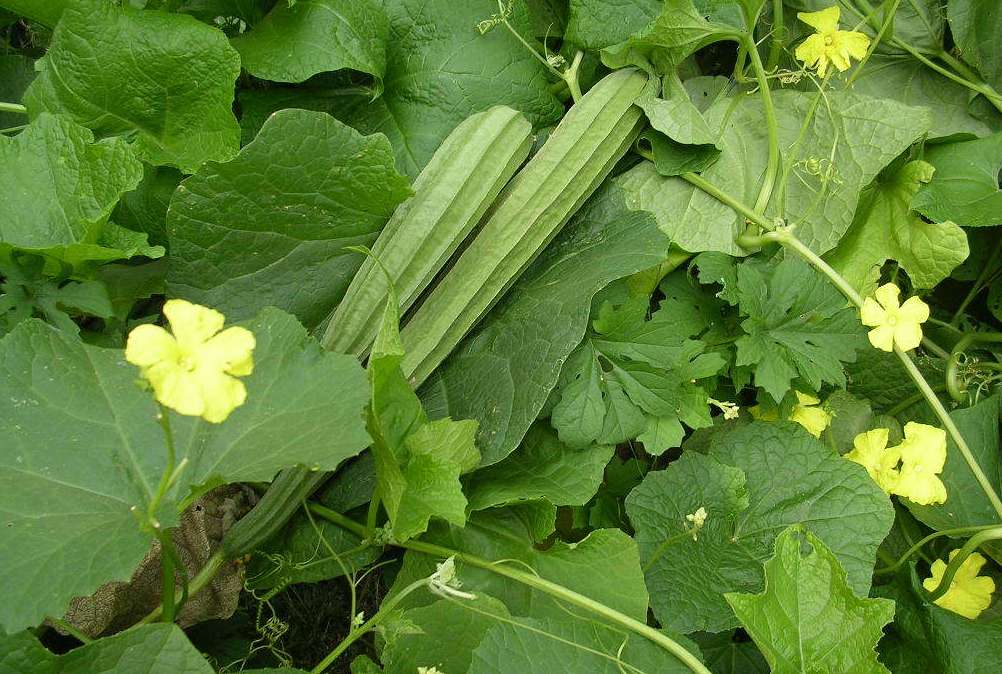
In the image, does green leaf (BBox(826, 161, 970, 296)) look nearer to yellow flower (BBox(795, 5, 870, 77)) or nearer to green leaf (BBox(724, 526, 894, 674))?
yellow flower (BBox(795, 5, 870, 77))

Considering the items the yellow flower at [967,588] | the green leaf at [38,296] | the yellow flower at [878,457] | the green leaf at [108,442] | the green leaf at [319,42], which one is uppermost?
the green leaf at [319,42]

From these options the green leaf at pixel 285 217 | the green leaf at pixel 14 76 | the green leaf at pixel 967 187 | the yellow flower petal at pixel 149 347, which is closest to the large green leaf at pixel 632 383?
the green leaf at pixel 285 217

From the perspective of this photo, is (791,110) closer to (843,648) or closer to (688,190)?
(688,190)

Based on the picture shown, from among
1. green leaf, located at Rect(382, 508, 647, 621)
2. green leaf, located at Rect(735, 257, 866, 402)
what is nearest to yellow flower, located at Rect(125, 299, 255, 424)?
green leaf, located at Rect(382, 508, 647, 621)

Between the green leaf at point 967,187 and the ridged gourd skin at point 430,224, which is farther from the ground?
the ridged gourd skin at point 430,224

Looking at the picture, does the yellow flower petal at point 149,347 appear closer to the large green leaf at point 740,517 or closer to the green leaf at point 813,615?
the green leaf at point 813,615

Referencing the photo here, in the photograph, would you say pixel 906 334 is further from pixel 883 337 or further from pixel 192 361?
pixel 192 361
